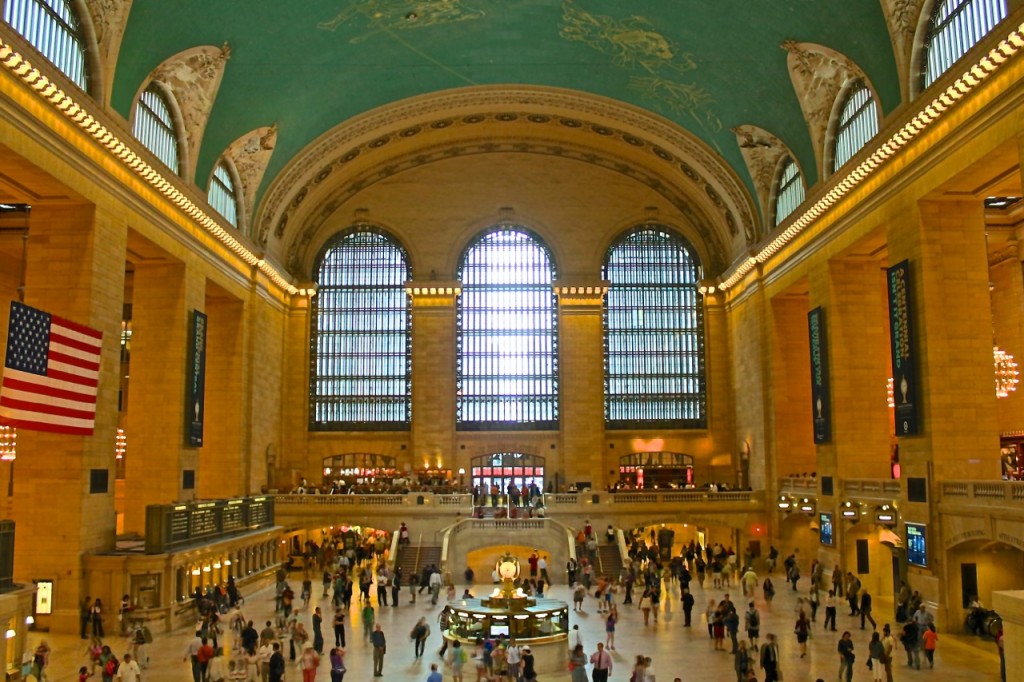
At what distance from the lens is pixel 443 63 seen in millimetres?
33938

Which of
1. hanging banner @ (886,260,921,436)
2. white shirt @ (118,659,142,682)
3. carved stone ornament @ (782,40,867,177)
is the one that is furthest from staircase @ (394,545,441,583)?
carved stone ornament @ (782,40,867,177)

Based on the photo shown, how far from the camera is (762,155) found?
34594mm

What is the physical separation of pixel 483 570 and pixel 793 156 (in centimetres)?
1846

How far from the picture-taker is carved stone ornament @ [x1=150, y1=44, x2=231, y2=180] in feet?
86.3

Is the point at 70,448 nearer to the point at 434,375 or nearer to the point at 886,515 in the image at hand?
the point at 886,515

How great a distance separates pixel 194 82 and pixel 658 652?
21.0m

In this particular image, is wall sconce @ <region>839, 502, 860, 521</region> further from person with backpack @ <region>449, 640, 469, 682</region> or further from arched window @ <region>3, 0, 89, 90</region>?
arched window @ <region>3, 0, 89, 90</region>

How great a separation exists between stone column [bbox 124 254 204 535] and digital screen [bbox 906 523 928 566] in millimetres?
20739

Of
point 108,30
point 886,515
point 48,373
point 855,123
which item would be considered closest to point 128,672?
point 48,373

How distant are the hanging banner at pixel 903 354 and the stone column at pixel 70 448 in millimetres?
19847

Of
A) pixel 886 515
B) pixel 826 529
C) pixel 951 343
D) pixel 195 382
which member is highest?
pixel 951 343

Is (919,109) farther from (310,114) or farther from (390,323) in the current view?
(390,323)

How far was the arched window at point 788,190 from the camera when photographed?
32987mm

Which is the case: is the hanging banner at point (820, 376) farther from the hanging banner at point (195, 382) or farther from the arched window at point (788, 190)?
the hanging banner at point (195, 382)
